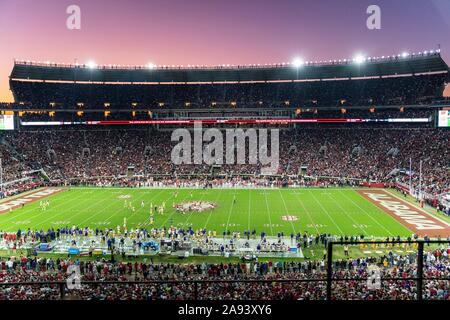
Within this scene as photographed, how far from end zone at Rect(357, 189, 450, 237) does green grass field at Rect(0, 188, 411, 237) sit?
2.58 ft

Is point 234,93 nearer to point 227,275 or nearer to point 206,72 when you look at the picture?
point 206,72

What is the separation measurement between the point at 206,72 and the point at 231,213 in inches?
1631

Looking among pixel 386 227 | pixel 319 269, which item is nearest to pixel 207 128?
pixel 386 227

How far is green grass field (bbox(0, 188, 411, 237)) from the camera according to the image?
2789cm

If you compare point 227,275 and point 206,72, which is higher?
point 206,72

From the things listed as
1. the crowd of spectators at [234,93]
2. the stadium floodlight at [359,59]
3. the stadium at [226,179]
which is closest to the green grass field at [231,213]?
the stadium at [226,179]

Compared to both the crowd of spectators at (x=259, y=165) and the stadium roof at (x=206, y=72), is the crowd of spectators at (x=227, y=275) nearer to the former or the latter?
the crowd of spectators at (x=259, y=165)

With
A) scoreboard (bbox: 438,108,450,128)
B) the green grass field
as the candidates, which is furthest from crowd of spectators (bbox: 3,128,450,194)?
the green grass field

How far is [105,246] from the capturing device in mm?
23484

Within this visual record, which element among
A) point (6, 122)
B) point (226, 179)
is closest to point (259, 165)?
point (226, 179)

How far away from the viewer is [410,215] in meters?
31.0

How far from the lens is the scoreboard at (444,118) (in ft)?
163
